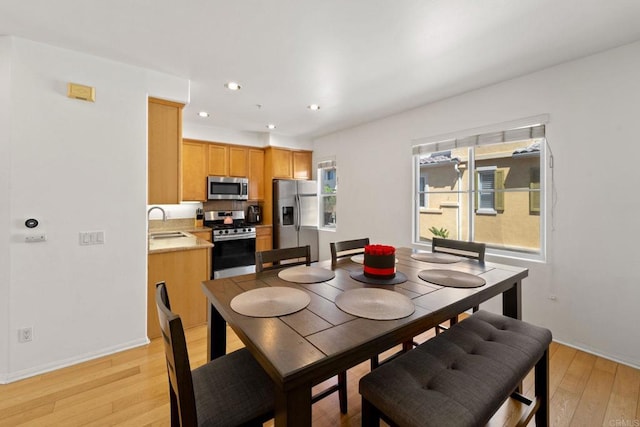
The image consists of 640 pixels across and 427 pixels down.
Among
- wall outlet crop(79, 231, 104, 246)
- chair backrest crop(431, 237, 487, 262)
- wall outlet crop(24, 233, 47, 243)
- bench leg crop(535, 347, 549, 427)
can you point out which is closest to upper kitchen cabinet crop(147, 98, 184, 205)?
wall outlet crop(79, 231, 104, 246)

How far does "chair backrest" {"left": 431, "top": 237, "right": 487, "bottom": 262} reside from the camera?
2.12m

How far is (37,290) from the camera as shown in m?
2.03

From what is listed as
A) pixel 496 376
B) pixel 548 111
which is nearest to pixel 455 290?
pixel 496 376

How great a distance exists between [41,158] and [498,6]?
3334 mm

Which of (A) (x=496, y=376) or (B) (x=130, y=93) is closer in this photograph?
(A) (x=496, y=376)

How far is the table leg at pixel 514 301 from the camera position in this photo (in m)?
1.76

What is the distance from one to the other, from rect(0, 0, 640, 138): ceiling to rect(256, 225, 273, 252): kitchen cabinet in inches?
95.5

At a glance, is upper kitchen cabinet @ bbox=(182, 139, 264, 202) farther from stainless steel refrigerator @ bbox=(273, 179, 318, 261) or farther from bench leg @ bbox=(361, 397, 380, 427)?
bench leg @ bbox=(361, 397, 380, 427)

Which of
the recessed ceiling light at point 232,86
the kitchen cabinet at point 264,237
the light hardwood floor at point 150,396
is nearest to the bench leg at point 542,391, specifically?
the light hardwood floor at point 150,396

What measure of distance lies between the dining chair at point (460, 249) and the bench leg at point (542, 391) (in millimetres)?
637

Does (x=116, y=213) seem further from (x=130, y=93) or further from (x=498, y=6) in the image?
(x=498, y=6)

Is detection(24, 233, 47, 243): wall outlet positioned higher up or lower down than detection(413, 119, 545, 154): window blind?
lower down

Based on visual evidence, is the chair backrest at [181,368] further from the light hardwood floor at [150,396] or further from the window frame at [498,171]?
the window frame at [498,171]

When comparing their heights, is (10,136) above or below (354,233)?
above
